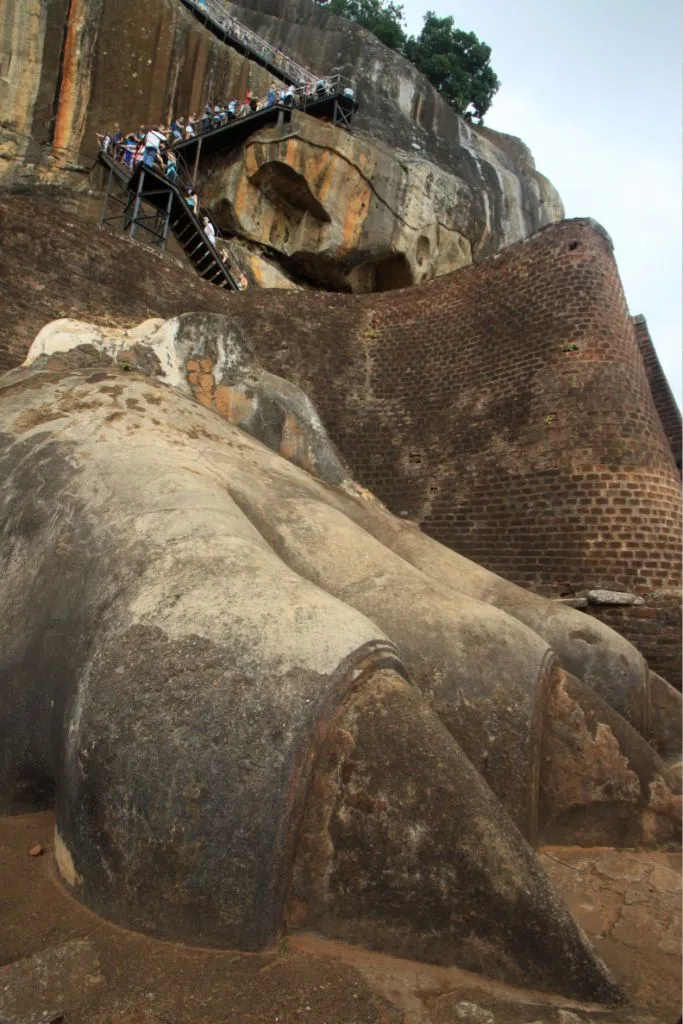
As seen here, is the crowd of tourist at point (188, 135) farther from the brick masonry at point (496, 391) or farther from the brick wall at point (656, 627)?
the brick wall at point (656, 627)

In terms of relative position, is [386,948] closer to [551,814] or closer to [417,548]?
[551,814]

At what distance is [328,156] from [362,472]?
12.8 metres

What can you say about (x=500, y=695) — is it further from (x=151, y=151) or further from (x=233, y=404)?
(x=151, y=151)

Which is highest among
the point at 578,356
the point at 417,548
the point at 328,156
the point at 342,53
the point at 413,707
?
the point at 342,53

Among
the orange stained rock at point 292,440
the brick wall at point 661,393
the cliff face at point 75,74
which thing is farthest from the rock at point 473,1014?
the cliff face at point 75,74

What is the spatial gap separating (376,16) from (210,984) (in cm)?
4099

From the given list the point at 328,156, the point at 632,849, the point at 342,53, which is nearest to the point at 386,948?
the point at 632,849

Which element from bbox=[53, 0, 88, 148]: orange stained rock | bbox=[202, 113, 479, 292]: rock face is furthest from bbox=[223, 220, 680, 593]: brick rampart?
bbox=[53, 0, 88, 148]: orange stained rock

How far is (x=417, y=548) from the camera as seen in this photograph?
4.25 meters

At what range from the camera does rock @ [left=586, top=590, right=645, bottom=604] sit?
7.52 metres

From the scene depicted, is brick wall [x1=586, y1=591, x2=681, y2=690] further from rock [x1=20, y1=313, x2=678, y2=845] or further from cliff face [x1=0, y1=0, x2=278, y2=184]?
cliff face [x1=0, y1=0, x2=278, y2=184]

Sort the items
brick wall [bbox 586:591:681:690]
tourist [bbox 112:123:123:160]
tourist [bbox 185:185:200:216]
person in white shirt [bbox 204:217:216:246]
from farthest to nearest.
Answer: tourist [bbox 112:123:123:160], person in white shirt [bbox 204:217:216:246], tourist [bbox 185:185:200:216], brick wall [bbox 586:591:681:690]

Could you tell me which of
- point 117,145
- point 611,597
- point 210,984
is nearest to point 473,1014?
point 210,984

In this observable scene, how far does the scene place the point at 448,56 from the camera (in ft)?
102
